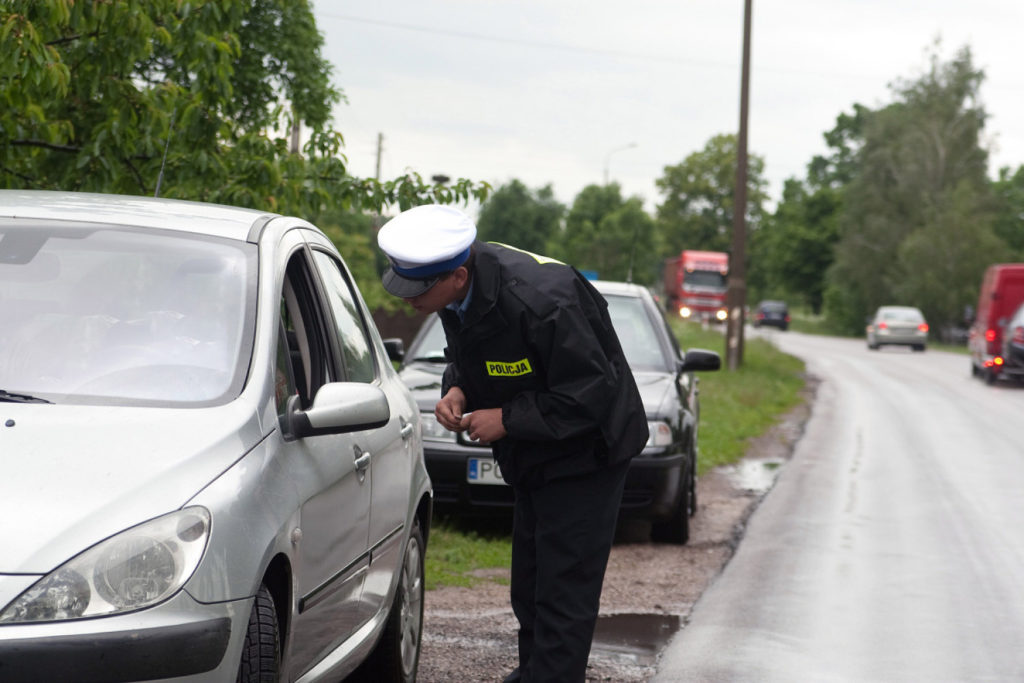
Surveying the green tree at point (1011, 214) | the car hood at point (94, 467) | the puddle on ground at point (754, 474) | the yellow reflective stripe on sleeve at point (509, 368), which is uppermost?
the green tree at point (1011, 214)

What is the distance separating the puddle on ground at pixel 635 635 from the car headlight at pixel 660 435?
5.70 ft

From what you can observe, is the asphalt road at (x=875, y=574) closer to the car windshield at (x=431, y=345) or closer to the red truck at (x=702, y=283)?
the car windshield at (x=431, y=345)

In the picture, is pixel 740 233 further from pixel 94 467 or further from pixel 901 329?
pixel 94 467

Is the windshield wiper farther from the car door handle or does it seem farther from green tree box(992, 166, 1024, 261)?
green tree box(992, 166, 1024, 261)

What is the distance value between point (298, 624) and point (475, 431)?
74 cm

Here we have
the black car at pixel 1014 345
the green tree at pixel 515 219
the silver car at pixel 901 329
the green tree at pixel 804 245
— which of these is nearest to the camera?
the black car at pixel 1014 345

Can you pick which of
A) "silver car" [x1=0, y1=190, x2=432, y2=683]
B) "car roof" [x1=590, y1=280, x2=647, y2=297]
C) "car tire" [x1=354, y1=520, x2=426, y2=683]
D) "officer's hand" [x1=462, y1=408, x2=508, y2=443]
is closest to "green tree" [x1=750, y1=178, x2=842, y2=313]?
"car roof" [x1=590, y1=280, x2=647, y2=297]

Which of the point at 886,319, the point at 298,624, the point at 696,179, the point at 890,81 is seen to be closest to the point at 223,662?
the point at 298,624

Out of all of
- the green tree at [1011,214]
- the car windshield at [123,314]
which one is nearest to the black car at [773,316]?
the green tree at [1011,214]

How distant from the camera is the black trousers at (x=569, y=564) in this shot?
3869mm

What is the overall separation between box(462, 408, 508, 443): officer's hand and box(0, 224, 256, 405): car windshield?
2.11 ft

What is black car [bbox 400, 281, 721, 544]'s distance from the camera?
8.41 metres

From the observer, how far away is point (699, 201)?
3438 inches

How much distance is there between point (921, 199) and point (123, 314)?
6703 cm
